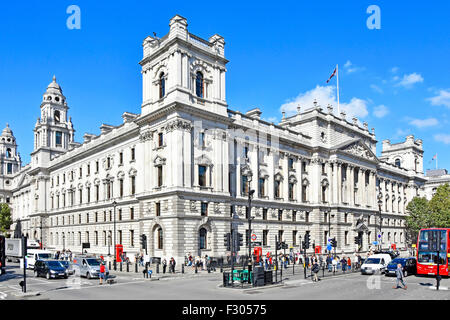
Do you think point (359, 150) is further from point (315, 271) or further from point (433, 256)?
point (315, 271)

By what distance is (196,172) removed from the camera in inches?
1779

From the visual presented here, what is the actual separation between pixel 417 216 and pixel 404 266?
177 ft

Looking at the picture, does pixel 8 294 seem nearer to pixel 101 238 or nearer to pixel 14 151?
pixel 101 238

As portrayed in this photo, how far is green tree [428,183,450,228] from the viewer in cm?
7250

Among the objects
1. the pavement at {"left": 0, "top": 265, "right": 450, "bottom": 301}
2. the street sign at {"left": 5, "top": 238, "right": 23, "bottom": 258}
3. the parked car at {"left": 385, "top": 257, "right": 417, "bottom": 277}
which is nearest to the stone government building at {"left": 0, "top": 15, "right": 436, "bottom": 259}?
the street sign at {"left": 5, "top": 238, "right": 23, "bottom": 258}

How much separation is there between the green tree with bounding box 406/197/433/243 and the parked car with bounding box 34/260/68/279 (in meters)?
67.1

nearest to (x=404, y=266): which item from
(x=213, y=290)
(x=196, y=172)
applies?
(x=213, y=290)

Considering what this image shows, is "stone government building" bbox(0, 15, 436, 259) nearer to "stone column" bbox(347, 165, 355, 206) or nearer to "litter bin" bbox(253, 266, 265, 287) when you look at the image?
"stone column" bbox(347, 165, 355, 206)

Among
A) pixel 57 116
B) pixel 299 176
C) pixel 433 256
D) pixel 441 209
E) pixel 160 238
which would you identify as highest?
pixel 57 116

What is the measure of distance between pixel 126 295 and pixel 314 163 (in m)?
46.2

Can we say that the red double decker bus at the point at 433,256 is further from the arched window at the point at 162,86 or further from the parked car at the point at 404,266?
the arched window at the point at 162,86

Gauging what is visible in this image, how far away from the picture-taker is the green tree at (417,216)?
7906cm

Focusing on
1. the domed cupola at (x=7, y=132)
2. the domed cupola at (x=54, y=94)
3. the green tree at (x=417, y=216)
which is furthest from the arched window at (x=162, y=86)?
the domed cupola at (x=7, y=132)
